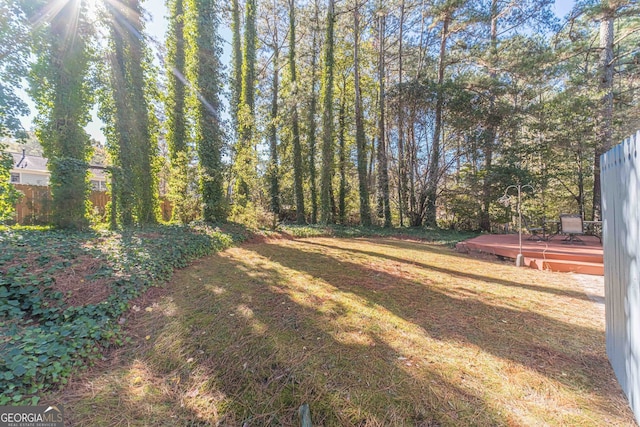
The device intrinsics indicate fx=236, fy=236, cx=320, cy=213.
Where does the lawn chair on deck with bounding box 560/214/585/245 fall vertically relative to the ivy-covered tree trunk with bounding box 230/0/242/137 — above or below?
below

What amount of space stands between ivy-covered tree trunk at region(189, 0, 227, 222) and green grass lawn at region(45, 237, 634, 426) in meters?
5.46

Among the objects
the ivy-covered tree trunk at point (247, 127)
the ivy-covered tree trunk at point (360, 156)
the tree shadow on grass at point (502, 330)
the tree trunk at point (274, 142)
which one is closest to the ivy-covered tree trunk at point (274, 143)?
the tree trunk at point (274, 142)

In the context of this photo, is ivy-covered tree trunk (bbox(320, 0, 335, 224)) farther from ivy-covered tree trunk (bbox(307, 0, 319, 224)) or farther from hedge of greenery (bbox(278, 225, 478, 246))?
hedge of greenery (bbox(278, 225, 478, 246))

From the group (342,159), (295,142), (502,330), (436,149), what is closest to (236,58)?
(295,142)

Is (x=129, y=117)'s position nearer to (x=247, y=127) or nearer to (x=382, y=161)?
(x=247, y=127)

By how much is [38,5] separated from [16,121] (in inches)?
106

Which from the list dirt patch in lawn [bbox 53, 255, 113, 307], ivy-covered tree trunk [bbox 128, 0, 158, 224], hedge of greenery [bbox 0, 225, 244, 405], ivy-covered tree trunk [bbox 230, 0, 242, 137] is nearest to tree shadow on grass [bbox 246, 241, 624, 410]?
hedge of greenery [bbox 0, 225, 244, 405]

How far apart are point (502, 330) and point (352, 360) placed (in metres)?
1.72

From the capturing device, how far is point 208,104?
8.64 metres

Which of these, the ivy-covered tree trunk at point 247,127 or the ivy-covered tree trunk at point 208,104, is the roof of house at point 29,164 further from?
the ivy-covered tree trunk at point 208,104

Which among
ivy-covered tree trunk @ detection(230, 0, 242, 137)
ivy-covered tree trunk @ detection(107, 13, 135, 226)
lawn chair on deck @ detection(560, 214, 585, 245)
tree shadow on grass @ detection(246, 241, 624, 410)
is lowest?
tree shadow on grass @ detection(246, 241, 624, 410)

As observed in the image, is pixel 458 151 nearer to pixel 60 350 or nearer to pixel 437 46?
pixel 437 46

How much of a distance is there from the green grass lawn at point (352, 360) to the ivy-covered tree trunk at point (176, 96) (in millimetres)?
6476

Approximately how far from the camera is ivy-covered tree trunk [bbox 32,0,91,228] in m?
5.57
